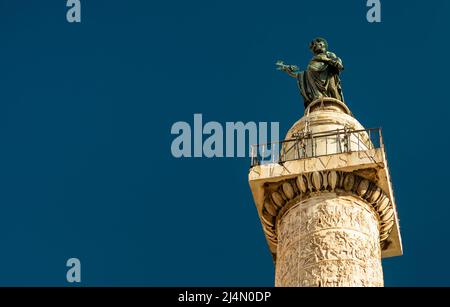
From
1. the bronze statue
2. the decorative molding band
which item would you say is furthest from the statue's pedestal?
the bronze statue

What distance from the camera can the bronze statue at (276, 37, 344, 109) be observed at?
57.1 ft

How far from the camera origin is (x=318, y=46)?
18109mm

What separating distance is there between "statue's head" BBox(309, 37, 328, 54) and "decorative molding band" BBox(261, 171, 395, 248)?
13.4 ft

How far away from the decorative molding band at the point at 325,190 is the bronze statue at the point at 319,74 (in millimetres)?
2867

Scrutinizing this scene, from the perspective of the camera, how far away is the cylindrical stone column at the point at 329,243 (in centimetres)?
1350

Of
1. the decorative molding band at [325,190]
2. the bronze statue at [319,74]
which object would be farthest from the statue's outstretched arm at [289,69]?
the decorative molding band at [325,190]

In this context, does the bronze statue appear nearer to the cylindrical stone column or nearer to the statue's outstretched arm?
the statue's outstretched arm

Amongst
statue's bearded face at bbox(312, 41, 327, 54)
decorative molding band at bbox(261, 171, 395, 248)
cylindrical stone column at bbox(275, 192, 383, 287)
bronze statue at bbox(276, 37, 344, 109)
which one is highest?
statue's bearded face at bbox(312, 41, 327, 54)

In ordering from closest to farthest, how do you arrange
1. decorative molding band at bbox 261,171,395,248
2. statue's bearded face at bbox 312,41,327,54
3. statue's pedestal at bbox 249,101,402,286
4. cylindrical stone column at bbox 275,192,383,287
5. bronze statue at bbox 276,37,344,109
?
cylindrical stone column at bbox 275,192,383,287, statue's pedestal at bbox 249,101,402,286, decorative molding band at bbox 261,171,395,248, bronze statue at bbox 276,37,344,109, statue's bearded face at bbox 312,41,327,54

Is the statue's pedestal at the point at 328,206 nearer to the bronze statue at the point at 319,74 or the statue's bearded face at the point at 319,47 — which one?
the bronze statue at the point at 319,74

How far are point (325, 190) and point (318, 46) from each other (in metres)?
4.35
